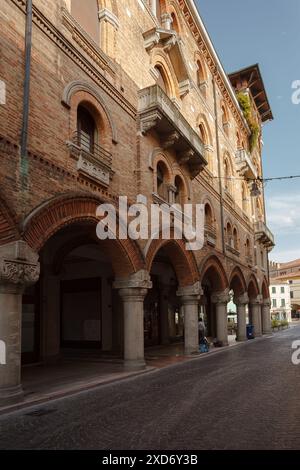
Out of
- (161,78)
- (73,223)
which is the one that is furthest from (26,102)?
(161,78)

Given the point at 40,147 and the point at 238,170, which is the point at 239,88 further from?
the point at 40,147

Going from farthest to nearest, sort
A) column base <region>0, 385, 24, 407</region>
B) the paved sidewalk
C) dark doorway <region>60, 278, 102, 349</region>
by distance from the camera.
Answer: dark doorway <region>60, 278, 102, 349</region>, the paved sidewalk, column base <region>0, 385, 24, 407</region>

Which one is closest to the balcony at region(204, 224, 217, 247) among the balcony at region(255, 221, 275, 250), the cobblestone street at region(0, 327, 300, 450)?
the cobblestone street at region(0, 327, 300, 450)

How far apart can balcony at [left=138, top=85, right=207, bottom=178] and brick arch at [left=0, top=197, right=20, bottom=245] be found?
7445 millimetres

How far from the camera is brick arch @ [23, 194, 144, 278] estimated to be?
8273 millimetres

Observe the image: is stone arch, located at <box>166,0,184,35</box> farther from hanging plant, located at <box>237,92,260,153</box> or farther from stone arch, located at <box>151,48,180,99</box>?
hanging plant, located at <box>237,92,260,153</box>

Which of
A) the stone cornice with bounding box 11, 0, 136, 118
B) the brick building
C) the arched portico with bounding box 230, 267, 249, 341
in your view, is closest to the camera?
the brick building

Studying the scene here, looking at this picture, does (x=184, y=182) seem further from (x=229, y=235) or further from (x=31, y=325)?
(x=31, y=325)

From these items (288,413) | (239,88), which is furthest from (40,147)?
(239,88)

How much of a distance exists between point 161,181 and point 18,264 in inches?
358

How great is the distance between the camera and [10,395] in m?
7.36

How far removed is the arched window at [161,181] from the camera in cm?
1559

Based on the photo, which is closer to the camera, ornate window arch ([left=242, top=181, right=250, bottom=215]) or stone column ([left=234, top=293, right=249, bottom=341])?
stone column ([left=234, top=293, right=249, bottom=341])
